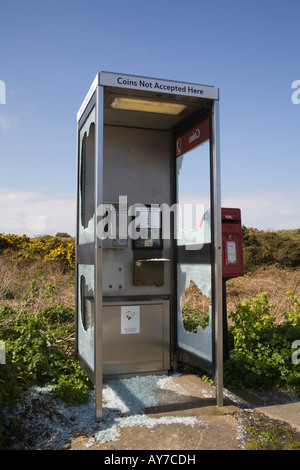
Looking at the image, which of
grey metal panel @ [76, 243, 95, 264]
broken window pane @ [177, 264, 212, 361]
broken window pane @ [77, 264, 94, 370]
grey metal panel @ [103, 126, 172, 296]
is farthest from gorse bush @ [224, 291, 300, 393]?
grey metal panel @ [76, 243, 95, 264]

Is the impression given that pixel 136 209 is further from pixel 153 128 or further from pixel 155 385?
pixel 155 385

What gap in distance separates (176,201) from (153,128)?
2.94ft

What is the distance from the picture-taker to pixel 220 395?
3.88m

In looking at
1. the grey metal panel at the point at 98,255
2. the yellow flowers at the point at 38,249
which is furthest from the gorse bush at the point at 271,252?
the grey metal panel at the point at 98,255

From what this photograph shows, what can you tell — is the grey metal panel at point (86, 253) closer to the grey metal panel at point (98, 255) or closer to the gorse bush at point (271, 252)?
the grey metal panel at point (98, 255)

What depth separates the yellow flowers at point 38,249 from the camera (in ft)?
39.7

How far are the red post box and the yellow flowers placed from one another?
8021mm

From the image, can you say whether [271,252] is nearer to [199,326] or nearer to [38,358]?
[199,326]

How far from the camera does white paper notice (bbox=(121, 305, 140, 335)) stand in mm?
Answer: 4648

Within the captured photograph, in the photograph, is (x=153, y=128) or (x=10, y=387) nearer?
(x=10, y=387)

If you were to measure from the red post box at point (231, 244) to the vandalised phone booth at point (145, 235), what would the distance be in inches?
6.8

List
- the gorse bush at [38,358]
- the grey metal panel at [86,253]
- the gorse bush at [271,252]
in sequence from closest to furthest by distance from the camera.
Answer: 1. the grey metal panel at [86,253]
2. the gorse bush at [38,358]
3. the gorse bush at [271,252]
